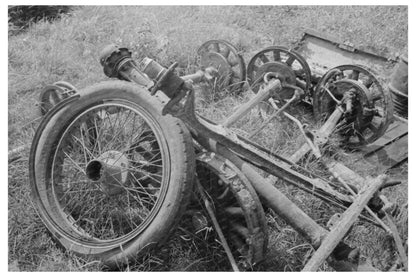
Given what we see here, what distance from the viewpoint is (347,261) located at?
3.30 meters

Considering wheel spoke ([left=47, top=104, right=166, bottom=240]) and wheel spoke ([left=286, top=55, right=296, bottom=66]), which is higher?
wheel spoke ([left=286, top=55, right=296, bottom=66])

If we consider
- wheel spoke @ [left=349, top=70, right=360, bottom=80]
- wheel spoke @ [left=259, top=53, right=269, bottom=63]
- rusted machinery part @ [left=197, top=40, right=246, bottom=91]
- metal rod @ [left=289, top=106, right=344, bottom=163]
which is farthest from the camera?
rusted machinery part @ [left=197, top=40, right=246, bottom=91]

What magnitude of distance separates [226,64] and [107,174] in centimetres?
266

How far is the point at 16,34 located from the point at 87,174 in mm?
4199

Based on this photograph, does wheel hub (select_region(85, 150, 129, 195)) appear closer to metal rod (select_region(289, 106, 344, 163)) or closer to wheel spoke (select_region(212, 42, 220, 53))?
metal rod (select_region(289, 106, 344, 163))

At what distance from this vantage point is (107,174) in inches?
141

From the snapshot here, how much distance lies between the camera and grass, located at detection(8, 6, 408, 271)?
3664 mm

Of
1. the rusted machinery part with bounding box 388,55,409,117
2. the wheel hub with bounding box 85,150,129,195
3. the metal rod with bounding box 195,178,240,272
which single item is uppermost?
the rusted machinery part with bounding box 388,55,409,117

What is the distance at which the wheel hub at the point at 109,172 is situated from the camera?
11.7 ft

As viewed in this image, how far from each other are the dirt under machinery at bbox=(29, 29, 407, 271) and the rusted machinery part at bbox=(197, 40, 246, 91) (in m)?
1.05

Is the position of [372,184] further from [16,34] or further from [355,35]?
[16,34]

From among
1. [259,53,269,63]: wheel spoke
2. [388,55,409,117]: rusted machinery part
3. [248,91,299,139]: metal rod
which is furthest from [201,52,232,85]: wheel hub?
[388,55,409,117]: rusted machinery part

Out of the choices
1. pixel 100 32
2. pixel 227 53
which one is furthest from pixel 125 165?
pixel 100 32

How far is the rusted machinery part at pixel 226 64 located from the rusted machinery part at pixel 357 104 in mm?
1064
